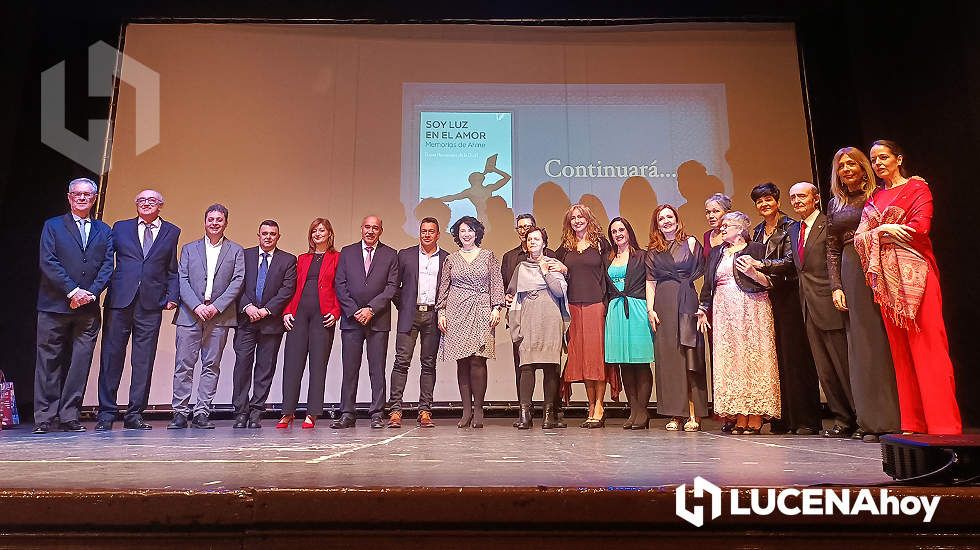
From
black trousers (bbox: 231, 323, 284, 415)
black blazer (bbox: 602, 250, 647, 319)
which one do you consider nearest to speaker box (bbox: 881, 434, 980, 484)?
black blazer (bbox: 602, 250, 647, 319)

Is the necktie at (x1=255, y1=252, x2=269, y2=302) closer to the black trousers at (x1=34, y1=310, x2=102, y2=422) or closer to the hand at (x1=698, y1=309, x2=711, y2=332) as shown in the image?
the black trousers at (x1=34, y1=310, x2=102, y2=422)

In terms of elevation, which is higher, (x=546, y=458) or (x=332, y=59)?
(x=332, y=59)

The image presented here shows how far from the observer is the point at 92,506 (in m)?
1.31

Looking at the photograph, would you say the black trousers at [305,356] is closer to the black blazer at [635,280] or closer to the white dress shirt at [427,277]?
the white dress shirt at [427,277]

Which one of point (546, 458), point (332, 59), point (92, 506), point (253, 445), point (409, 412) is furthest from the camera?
point (332, 59)

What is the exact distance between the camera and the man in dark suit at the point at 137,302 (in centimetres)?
471

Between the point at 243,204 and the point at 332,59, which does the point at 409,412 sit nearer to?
the point at 243,204

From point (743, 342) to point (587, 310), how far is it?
1.14 m

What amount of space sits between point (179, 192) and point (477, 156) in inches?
112

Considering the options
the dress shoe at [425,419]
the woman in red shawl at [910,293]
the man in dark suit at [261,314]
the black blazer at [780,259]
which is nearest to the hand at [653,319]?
the black blazer at [780,259]

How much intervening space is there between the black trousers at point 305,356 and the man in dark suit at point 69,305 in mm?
1323

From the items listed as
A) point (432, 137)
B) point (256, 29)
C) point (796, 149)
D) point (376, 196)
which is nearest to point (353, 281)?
point (376, 196)

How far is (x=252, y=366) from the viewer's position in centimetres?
493

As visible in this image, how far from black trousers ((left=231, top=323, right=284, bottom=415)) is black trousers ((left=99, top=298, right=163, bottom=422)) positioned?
23.4 inches
